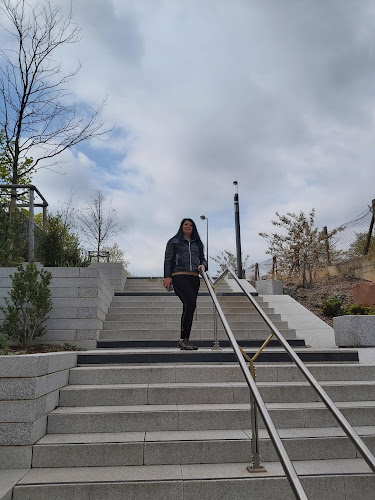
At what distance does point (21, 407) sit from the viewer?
2.90 meters

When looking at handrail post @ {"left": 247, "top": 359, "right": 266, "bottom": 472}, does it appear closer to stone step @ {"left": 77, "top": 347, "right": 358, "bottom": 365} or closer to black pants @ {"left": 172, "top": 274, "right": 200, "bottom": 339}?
stone step @ {"left": 77, "top": 347, "right": 358, "bottom": 365}

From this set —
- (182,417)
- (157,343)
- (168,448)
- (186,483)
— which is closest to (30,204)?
(157,343)

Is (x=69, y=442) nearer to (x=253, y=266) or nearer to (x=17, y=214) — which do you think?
(x=17, y=214)

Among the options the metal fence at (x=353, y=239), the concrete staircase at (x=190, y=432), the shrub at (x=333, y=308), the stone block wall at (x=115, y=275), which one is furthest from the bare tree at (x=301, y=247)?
the concrete staircase at (x=190, y=432)

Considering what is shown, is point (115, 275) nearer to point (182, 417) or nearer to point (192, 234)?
point (192, 234)

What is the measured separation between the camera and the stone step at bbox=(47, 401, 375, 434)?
328cm

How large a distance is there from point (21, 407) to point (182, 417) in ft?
4.54

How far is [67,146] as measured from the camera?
10.2m

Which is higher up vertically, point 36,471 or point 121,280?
point 121,280

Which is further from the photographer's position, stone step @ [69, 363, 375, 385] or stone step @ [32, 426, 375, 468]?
stone step @ [69, 363, 375, 385]

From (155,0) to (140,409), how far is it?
Answer: 5.98m

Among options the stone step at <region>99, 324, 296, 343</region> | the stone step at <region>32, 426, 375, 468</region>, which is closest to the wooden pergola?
the stone step at <region>99, 324, 296, 343</region>

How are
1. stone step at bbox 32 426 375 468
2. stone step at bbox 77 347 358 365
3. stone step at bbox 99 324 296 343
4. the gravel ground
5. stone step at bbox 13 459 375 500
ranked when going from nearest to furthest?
stone step at bbox 13 459 375 500
stone step at bbox 32 426 375 468
stone step at bbox 77 347 358 365
stone step at bbox 99 324 296 343
the gravel ground

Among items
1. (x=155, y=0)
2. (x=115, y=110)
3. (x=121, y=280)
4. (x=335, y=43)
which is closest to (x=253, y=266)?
(x=121, y=280)
